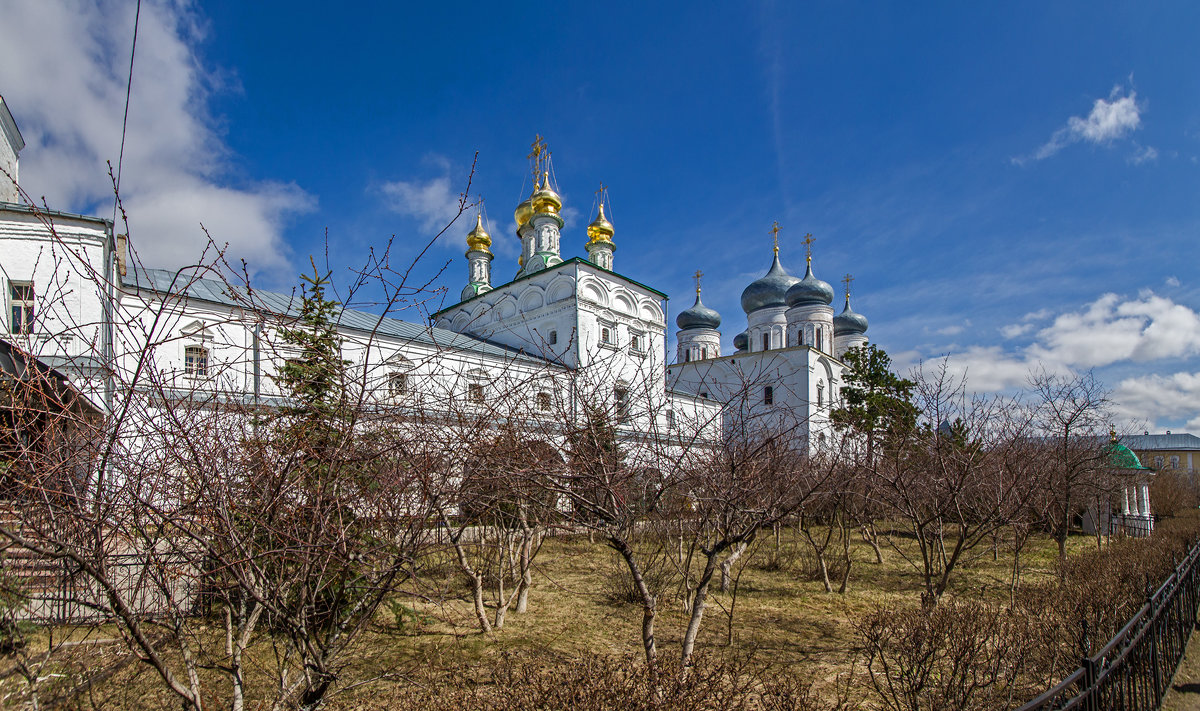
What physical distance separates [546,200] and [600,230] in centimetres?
317

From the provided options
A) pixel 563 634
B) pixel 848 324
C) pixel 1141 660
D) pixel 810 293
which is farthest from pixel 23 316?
pixel 848 324

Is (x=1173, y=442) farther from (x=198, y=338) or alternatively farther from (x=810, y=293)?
(x=198, y=338)

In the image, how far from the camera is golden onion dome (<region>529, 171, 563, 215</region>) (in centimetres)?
3025

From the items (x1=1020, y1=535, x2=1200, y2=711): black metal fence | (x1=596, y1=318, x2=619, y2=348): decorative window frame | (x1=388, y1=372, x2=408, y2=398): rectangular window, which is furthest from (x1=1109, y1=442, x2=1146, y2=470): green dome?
(x1=388, y1=372, x2=408, y2=398): rectangular window

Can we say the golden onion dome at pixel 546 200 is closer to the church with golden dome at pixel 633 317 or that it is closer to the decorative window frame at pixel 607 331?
the church with golden dome at pixel 633 317

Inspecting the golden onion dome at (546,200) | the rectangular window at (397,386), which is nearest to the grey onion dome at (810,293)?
the golden onion dome at (546,200)

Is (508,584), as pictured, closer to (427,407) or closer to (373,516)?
(427,407)

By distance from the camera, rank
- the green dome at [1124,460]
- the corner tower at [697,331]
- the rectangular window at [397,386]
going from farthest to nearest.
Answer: the corner tower at [697,331]
the green dome at [1124,460]
the rectangular window at [397,386]

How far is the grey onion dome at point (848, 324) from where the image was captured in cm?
4162

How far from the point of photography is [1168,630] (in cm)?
460

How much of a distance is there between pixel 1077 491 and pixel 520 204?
2642cm

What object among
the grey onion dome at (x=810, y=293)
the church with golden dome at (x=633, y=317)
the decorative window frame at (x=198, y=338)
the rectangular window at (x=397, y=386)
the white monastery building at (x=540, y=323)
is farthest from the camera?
the grey onion dome at (x=810, y=293)

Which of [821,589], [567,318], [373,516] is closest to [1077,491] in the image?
[821,589]

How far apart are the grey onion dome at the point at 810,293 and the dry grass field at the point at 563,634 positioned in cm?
2593
